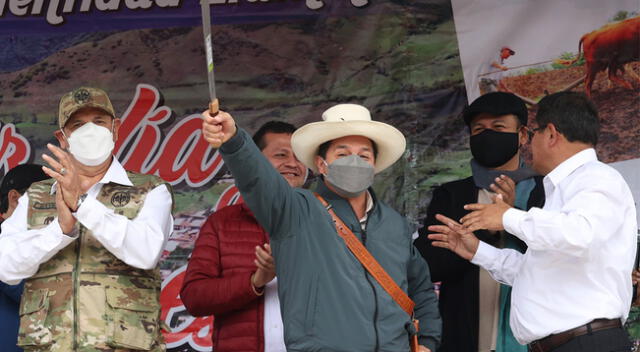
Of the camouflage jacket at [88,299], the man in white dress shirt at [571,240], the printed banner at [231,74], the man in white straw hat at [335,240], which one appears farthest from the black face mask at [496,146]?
the camouflage jacket at [88,299]

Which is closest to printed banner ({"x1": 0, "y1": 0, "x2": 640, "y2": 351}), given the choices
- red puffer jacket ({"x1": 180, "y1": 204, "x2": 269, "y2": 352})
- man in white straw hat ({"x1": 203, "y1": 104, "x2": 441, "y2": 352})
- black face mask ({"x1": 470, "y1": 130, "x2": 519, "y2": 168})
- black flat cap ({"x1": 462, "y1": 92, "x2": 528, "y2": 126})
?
black flat cap ({"x1": 462, "y1": 92, "x2": 528, "y2": 126})

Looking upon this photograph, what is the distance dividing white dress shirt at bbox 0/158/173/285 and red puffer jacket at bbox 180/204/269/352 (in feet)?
0.93

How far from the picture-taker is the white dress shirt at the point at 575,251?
135 inches

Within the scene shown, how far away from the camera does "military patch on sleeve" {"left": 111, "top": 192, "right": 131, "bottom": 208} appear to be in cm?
386

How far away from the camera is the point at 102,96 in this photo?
4043 mm

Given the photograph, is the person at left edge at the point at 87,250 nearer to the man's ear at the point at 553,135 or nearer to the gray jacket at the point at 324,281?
the gray jacket at the point at 324,281

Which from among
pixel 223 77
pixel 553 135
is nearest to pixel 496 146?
pixel 553 135

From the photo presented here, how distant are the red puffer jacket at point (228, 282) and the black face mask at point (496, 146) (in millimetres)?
1225

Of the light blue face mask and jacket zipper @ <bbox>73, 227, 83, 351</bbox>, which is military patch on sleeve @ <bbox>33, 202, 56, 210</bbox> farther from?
the light blue face mask

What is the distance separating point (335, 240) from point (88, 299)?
41.2 inches

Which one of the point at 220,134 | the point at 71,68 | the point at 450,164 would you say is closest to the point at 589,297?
A: the point at 220,134

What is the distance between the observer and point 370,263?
3.59m

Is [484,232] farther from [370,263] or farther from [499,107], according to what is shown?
[370,263]

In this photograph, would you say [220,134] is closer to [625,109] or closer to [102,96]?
[102,96]
